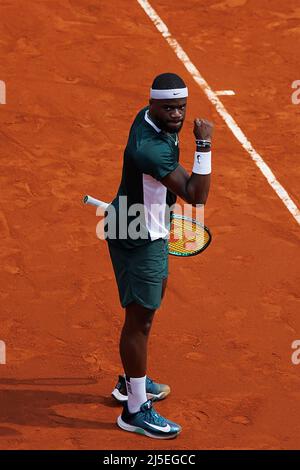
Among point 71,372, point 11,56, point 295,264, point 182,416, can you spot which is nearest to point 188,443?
point 182,416

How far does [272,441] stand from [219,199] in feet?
12.0

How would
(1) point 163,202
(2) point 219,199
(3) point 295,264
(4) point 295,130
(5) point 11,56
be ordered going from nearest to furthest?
1. (1) point 163,202
2. (3) point 295,264
3. (2) point 219,199
4. (4) point 295,130
5. (5) point 11,56

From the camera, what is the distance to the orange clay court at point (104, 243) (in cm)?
850

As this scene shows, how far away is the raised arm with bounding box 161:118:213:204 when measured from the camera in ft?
24.5

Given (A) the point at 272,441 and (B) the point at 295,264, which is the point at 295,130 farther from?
(A) the point at 272,441

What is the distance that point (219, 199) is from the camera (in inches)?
444

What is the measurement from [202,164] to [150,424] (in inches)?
77.5

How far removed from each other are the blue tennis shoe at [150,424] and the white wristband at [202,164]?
5.96ft

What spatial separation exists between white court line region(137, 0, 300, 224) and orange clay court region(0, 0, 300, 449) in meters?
0.07
